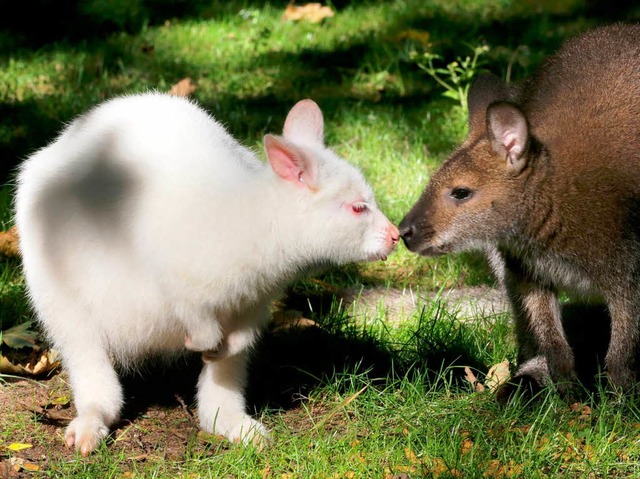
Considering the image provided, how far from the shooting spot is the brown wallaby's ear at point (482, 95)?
14.2 feet

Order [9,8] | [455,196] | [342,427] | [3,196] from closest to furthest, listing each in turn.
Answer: [342,427]
[455,196]
[3,196]
[9,8]

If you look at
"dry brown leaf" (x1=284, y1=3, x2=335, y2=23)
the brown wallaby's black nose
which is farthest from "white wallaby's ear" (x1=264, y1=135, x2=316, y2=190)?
"dry brown leaf" (x1=284, y1=3, x2=335, y2=23)

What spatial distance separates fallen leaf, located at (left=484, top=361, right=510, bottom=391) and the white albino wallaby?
0.92 metres

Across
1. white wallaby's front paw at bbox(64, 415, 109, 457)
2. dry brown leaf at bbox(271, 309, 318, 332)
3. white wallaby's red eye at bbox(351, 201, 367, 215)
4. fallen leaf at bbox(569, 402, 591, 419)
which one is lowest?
white wallaby's front paw at bbox(64, 415, 109, 457)

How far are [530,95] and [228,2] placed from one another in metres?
4.57

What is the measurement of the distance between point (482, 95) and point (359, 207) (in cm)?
118

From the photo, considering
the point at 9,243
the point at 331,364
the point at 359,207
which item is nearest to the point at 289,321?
the point at 331,364

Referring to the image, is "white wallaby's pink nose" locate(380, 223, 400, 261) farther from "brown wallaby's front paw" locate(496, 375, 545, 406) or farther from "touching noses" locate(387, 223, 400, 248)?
"brown wallaby's front paw" locate(496, 375, 545, 406)

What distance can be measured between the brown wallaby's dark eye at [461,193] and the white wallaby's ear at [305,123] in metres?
0.63

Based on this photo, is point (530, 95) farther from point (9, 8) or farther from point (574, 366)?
point (9, 8)

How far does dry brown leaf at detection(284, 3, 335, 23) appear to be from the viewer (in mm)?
8039

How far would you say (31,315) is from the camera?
4559mm

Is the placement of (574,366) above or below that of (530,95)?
below

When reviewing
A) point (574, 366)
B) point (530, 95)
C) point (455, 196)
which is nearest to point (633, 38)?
point (530, 95)
